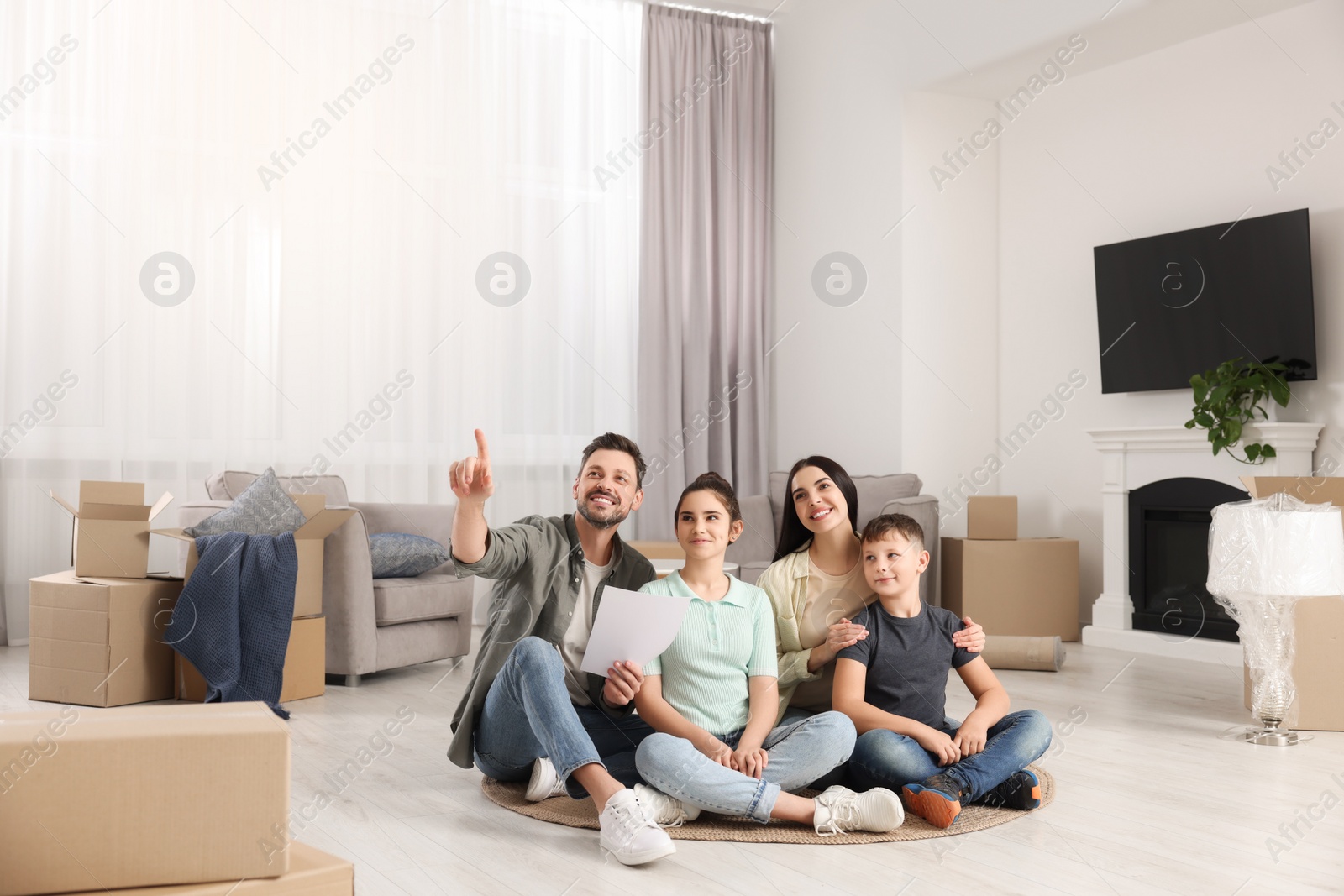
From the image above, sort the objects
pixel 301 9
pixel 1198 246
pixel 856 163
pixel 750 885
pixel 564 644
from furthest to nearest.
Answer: pixel 856 163, pixel 301 9, pixel 1198 246, pixel 564 644, pixel 750 885

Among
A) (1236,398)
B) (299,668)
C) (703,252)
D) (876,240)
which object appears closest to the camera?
(299,668)

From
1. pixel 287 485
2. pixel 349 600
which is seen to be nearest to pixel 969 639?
pixel 349 600

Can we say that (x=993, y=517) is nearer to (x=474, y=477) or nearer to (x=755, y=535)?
(x=755, y=535)

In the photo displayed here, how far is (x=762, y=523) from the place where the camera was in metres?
4.97

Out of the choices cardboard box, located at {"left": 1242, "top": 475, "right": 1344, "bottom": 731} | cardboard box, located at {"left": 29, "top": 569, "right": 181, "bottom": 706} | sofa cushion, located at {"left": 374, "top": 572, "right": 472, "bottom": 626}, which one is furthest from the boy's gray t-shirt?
cardboard box, located at {"left": 29, "top": 569, "right": 181, "bottom": 706}

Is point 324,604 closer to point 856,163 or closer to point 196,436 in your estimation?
point 196,436

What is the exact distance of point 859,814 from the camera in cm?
211

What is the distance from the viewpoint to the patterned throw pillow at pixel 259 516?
11.4 ft

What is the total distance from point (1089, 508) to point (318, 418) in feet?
11.3

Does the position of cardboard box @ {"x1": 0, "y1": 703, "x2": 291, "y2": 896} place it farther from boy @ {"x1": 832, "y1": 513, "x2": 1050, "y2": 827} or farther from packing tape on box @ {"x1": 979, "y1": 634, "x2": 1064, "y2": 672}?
packing tape on box @ {"x1": 979, "y1": 634, "x2": 1064, "y2": 672}

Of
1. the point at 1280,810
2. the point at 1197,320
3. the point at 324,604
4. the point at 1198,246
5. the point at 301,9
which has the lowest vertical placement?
the point at 1280,810

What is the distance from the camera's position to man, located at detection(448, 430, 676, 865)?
2061mm

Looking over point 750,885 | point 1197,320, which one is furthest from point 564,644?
point 1197,320

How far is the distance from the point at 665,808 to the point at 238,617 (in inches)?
68.4
